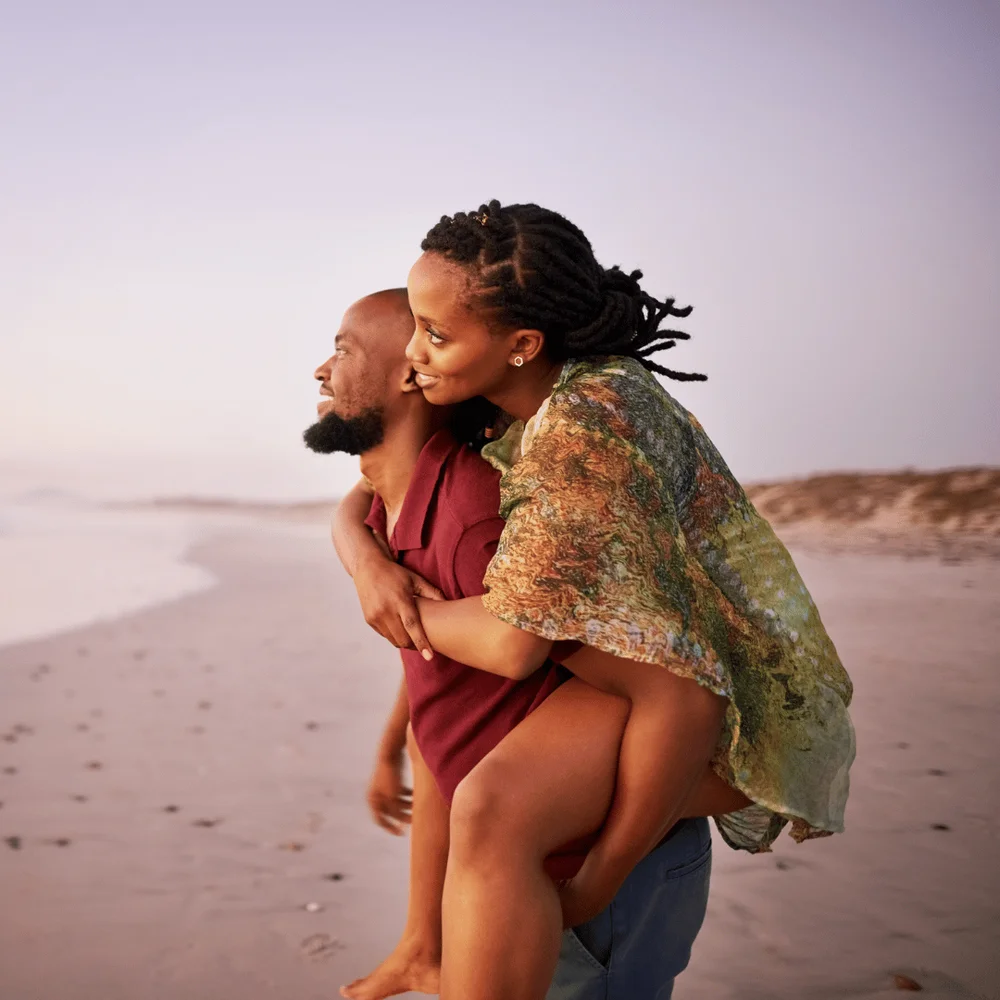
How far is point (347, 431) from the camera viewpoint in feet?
8.29

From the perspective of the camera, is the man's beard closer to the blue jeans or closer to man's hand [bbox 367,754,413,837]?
man's hand [bbox 367,754,413,837]

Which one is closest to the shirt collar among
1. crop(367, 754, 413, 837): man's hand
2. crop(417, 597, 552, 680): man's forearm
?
crop(417, 597, 552, 680): man's forearm

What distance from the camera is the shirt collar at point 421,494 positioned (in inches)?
90.7

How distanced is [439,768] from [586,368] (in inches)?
32.7

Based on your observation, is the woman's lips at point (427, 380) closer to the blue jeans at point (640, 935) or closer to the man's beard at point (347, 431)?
the man's beard at point (347, 431)

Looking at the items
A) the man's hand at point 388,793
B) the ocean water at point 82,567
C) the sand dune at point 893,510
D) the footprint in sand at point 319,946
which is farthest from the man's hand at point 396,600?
the sand dune at point 893,510

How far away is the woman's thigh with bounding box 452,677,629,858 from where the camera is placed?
6.13 ft

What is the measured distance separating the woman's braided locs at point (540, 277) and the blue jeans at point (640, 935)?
0.98 meters

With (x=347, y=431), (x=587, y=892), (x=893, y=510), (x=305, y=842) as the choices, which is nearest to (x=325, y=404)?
(x=347, y=431)

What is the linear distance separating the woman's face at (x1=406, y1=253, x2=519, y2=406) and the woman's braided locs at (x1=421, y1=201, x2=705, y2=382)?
3cm

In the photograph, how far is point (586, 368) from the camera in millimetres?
2082

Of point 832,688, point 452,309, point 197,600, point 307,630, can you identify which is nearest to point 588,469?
point 452,309

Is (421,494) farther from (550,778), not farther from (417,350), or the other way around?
(550,778)

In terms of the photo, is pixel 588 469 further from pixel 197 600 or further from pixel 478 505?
Answer: pixel 197 600
